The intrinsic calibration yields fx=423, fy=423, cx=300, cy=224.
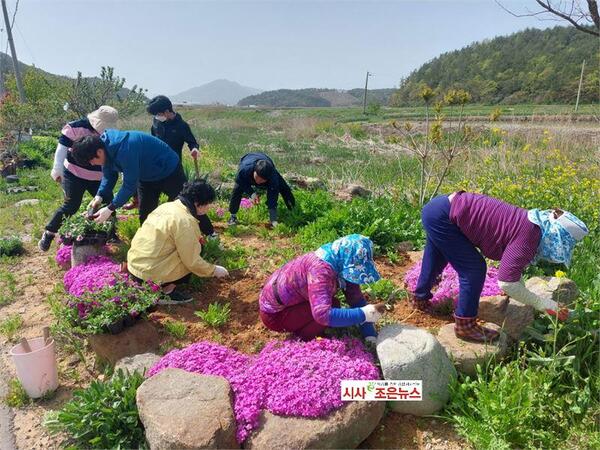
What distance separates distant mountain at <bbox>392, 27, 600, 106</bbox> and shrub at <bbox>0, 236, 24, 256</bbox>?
36211 mm

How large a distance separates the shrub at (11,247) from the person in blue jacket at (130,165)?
139 cm

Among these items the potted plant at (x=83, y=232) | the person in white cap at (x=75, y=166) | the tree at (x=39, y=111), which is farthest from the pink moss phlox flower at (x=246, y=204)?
the tree at (x=39, y=111)

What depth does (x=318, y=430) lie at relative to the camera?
2045mm

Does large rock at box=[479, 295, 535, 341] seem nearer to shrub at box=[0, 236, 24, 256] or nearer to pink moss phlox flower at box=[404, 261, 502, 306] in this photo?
pink moss phlox flower at box=[404, 261, 502, 306]

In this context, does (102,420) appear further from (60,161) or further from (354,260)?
(60,161)

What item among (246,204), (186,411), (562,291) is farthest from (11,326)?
(562,291)

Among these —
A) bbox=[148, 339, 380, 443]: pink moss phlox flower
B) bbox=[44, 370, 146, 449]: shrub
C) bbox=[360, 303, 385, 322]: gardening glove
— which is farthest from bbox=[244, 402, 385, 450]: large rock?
bbox=[44, 370, 146, 449]: shrub

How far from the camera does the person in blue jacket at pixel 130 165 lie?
12.3ft

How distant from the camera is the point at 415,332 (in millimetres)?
2506

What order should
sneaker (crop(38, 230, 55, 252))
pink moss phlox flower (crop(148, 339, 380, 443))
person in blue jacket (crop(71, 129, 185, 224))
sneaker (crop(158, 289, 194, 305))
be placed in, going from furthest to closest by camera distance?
sneaker (crop(38, 230, 55, 252)), person in blue jacket (crop(71, 129, 185, 224)), sneaker (crop(158, 289, 194, 305)), pink moss phlox flower (crop(148, 339, 380, 443))

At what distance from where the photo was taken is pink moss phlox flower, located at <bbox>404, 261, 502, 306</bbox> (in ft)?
10.9

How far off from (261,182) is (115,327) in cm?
282

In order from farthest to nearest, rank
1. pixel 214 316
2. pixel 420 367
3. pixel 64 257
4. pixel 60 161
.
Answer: pixel 60 161, pixel 64 257, pixel 214 316, pixel 420 367

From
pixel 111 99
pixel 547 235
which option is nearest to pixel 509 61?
pixel 111 99
